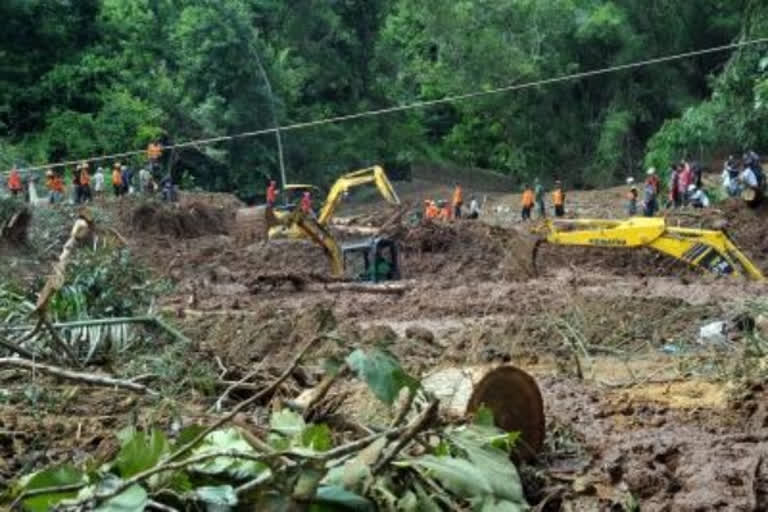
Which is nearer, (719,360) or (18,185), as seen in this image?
(719,360)

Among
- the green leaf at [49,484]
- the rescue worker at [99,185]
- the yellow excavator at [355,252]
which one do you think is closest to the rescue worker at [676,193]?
the yellow excavator at [355,252]

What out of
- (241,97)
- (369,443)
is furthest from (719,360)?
(241,97)

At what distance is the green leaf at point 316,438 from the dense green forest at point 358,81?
105 ft

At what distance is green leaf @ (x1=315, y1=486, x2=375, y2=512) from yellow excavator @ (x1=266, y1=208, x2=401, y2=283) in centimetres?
1540

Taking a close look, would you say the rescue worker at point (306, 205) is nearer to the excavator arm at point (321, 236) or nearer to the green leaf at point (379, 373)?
the excavator arm at point (321, 236)

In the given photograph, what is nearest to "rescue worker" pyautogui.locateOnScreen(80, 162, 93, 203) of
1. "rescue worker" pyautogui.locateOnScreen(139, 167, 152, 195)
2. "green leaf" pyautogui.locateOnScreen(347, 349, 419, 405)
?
"rescue worker" pyautogui.locateOnScreen(139, 167, 152, 195)

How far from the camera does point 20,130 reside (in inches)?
1625

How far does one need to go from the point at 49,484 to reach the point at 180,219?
25.5m

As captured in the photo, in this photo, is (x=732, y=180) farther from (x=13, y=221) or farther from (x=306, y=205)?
(x=13, y=221)

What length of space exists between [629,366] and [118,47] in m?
36.8

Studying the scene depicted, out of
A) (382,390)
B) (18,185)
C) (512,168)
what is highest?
(382,390)

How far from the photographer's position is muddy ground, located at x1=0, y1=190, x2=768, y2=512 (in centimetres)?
579

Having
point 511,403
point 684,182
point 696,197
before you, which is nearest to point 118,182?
point 684,182

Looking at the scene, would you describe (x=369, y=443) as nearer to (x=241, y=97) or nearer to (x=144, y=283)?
(x=144, y=283)
